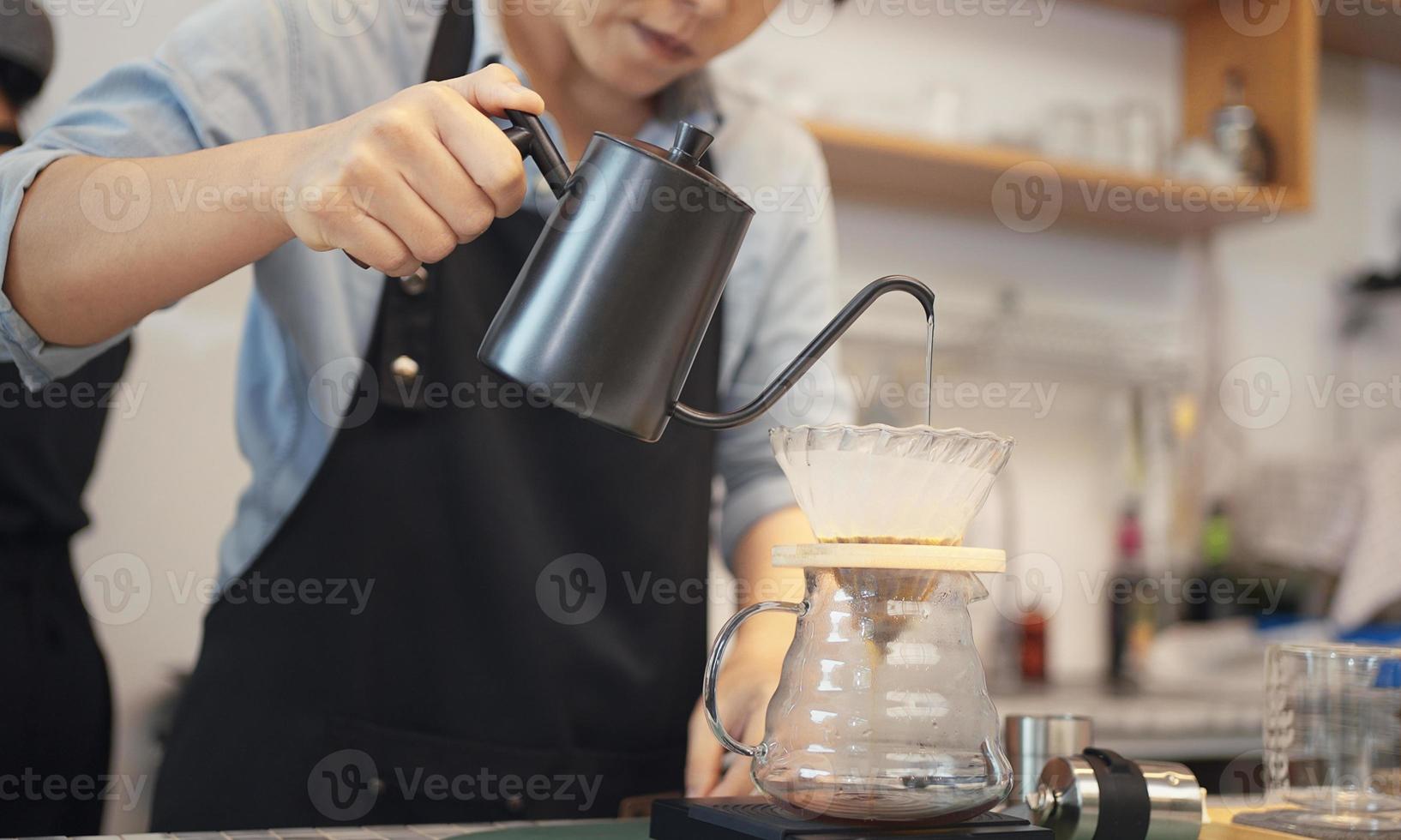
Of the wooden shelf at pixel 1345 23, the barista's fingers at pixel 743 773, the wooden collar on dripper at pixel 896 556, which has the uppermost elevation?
the wooden shelf at pixel 1345 23

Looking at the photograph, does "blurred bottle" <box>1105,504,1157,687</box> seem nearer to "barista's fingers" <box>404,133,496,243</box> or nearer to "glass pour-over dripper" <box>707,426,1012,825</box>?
"glass pour-over dripper" <box>707,426,1012,825</box>

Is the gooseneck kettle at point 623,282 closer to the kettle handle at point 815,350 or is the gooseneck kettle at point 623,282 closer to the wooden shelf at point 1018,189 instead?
the kettle handle at point 815,350

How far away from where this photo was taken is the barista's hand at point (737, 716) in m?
0.93

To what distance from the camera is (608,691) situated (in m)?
1.22

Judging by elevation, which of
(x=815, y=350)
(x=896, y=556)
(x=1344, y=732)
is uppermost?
(x=815, y=350)

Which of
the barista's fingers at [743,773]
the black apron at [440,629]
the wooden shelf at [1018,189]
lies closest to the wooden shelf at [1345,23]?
the wooden shelf at [1018,189]

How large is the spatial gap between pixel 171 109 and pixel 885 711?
742 mm

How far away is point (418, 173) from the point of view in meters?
0.74

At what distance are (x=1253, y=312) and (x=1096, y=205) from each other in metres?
0.57

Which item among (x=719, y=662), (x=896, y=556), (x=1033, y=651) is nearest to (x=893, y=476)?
(x=896, y=556)

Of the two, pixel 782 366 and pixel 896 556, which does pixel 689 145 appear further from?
pixel 782 366

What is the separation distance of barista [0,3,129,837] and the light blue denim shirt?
0.39 m

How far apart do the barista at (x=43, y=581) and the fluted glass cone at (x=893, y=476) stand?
1.12 m

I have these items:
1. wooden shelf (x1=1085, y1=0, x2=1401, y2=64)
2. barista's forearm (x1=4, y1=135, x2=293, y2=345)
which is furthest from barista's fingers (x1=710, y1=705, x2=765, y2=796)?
wooden shelf (x1=1085, y1=0, x2=1401, y2=64)
